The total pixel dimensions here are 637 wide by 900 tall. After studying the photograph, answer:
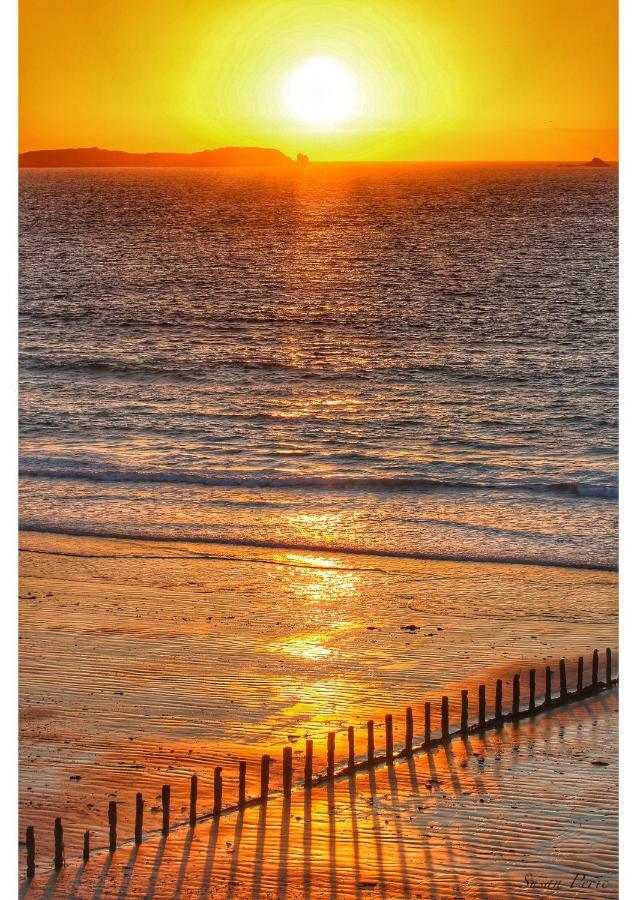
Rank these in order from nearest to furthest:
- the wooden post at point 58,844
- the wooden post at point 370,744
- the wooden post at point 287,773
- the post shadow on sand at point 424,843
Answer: the post shadow on sand at point 424,843 < the wooden post at point 58,844 < the wooden post at point 287,773 < the wooden post at point 370,744

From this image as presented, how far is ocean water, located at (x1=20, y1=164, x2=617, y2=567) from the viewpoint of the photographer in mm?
29984

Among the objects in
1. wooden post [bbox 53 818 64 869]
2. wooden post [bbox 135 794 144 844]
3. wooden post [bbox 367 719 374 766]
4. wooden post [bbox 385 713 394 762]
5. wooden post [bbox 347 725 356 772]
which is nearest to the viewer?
wooden post [bbox 53 818 64 869]

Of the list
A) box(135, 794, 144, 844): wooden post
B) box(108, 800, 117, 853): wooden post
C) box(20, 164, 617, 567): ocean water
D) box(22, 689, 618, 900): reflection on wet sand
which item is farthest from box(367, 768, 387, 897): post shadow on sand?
box(20, 164, 617, 567): ocean water

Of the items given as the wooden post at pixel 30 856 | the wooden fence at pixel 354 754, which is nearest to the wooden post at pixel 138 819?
the wooden fence at pixel 354 754

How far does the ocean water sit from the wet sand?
7.83 feet

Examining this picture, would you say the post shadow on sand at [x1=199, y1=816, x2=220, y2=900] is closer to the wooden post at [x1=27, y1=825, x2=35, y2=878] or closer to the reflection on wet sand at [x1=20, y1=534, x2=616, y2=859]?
the reflection on wet sand at [x1=20, y1=534, x2=616, y2=859]

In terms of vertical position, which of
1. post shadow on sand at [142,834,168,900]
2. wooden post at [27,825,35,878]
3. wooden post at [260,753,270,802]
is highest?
wooden post at [260,753,270,802]

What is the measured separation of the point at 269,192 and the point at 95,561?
16000 cm

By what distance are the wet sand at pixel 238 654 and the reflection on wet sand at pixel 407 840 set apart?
0.10 meters

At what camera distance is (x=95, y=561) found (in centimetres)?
2536

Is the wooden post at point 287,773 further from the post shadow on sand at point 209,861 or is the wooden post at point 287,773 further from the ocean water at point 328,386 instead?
the ocean water at point 328,386

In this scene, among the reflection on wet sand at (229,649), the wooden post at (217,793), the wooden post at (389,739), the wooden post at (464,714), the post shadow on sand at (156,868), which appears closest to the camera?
the post shadow on sand at (156,868)

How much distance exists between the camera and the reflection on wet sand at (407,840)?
12.3 meters

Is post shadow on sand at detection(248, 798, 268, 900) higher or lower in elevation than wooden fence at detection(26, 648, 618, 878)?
lower
